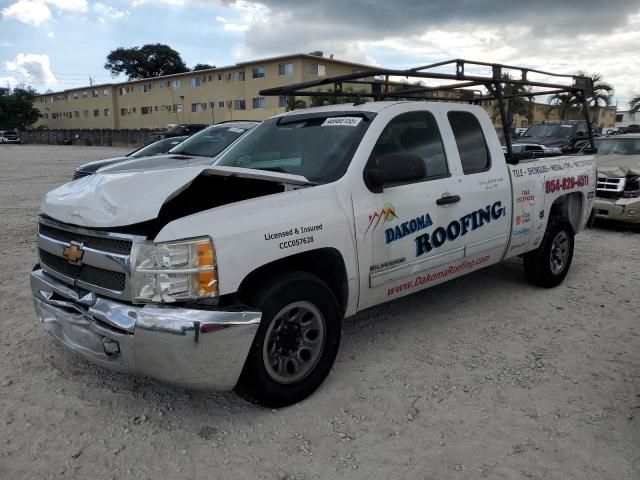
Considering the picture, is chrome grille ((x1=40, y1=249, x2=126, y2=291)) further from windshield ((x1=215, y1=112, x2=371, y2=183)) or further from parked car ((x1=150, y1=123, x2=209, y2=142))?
parked car ((x1=150, y1=123, x2=209, y2=142))

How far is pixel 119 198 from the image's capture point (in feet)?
9.60

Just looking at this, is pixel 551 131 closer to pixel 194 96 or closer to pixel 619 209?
pixel 619 209

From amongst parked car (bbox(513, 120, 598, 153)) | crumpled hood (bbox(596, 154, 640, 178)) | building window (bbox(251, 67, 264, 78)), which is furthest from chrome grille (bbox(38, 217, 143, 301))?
building window (bbox(251, 67, 264, 78))

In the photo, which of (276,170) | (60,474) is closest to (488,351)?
(276,170)

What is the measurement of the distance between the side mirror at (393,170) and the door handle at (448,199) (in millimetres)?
483

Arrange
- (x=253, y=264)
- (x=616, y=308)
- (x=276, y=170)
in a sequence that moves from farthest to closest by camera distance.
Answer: (x=616, y=308) < (x=276, y=170) < (x=253, y=264)

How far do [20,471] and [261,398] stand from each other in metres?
1.26

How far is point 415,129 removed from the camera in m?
4.05

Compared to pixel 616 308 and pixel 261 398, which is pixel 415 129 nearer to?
pixel 261 398

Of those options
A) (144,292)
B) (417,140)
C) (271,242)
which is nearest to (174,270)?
(144,292)

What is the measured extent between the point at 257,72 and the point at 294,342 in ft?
149

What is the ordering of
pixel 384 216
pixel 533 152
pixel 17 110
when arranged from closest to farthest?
pixel 384 216 → pixel 533 152 → pixel 17 110

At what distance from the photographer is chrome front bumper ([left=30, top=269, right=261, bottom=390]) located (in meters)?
2.68

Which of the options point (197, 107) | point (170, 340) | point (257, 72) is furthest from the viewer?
point (197, 107)
